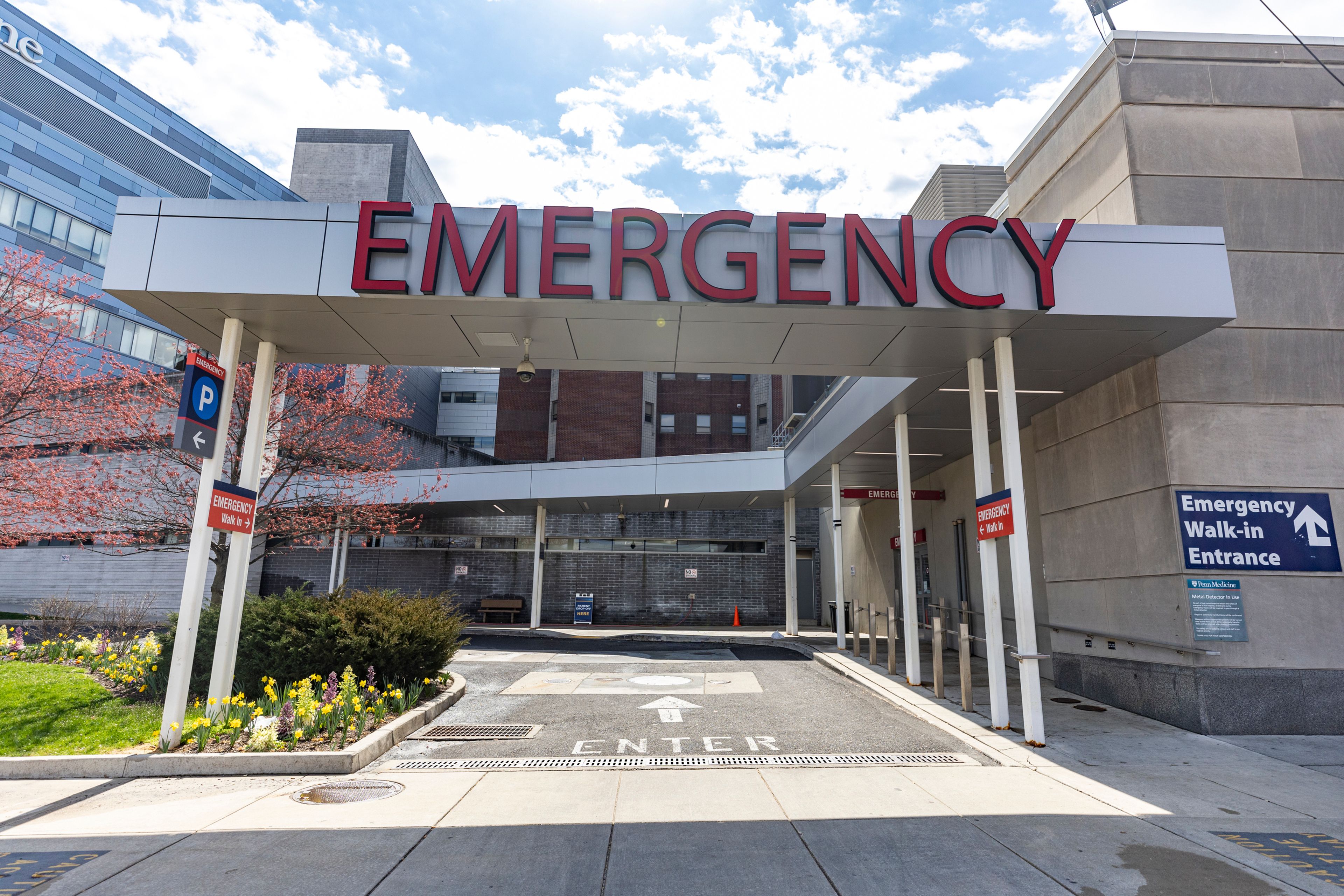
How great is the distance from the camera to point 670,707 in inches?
410

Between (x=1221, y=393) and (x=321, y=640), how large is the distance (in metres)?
11.7

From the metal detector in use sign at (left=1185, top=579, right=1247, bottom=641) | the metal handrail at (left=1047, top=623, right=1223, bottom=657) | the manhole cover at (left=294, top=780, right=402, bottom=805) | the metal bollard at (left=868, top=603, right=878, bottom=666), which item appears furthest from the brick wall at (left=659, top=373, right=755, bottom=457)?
the manhole cover at (left=294, top=780, right=402, bottom=805)

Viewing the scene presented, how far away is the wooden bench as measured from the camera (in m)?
29.5

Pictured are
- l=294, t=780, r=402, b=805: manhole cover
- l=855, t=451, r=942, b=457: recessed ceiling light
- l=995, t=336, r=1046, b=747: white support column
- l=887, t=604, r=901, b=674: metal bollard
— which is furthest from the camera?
l=855, t=451, r=942, b=457: recessed ceiling light

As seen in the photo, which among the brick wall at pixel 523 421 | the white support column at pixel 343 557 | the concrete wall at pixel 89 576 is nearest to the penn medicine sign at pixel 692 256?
the white support column at pixel 343 557

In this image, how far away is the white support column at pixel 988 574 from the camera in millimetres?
8570

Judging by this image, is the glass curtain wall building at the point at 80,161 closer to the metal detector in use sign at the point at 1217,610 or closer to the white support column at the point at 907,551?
the white support column at the point at 907,551

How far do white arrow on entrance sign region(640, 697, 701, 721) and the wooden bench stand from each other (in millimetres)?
19475

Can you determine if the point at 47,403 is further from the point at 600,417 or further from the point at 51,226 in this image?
the point at 51,226

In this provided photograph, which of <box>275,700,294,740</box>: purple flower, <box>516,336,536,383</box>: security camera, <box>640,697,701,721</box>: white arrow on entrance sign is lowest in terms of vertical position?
<box>640,697,701,721</box>: white arrow on entrance sign

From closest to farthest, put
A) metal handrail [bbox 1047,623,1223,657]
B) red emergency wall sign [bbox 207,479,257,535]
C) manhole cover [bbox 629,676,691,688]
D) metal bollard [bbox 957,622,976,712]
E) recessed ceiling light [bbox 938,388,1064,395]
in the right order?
red emergency wall sign [bbox 207,479,257,535]
metal handrail [bbox 1047,623,1223,657]
metal bollard [bbox 957,622,976,712]
recessed ceiling light [bbox 938,388,1064,395]
manhole cover [bbox 629,676,691,688]

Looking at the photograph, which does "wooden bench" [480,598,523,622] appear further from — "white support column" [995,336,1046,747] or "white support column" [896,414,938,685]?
"white support column" [995,336,1046,747]

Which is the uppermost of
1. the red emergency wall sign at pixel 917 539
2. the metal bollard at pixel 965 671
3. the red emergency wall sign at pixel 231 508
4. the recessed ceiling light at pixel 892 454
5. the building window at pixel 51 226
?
the building window at pixel 51 226

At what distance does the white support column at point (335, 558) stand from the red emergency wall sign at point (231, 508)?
1585cm
